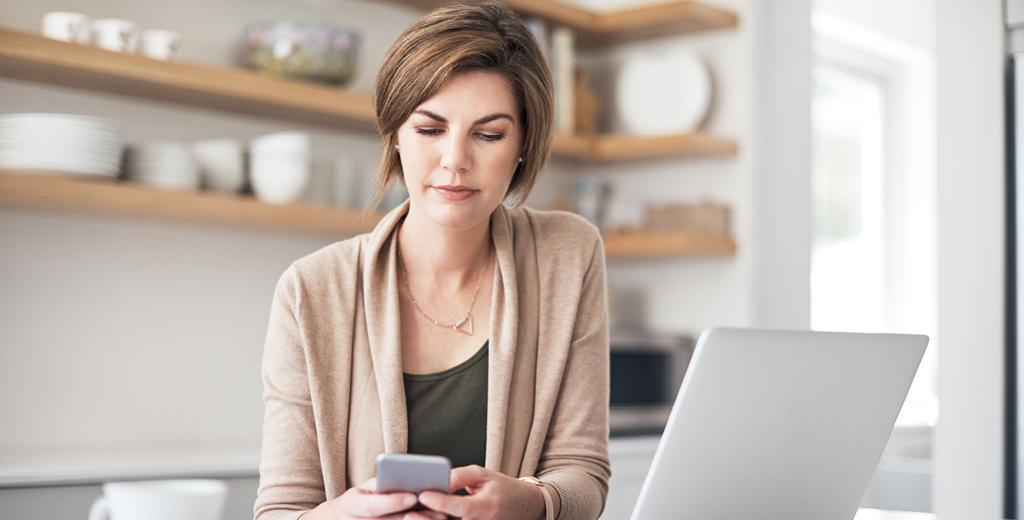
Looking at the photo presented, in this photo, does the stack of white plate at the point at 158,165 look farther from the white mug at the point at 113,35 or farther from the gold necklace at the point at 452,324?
the gold necklace at the point at 452,324

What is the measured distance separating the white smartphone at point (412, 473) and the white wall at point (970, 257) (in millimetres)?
1989

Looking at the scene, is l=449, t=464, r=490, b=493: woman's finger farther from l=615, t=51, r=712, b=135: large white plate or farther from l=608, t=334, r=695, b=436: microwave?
l=615, t=51, r=712, b=135: large white plate

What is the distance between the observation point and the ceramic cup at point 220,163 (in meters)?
2.67

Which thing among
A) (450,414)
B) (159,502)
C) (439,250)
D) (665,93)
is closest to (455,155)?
(439,250)

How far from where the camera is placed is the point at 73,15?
2420 mm

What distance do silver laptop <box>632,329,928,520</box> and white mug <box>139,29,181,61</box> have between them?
1824mm

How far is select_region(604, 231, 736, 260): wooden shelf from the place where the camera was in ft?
11.2

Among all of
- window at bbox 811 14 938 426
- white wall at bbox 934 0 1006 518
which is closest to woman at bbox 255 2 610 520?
white wall at bbox 934 0 1006 518

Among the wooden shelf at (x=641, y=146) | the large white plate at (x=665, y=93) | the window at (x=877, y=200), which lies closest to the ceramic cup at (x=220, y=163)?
the wooden shelf at (x=641, y=146)

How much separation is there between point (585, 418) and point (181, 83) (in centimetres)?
147

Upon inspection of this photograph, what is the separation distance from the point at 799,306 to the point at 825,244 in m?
1.28

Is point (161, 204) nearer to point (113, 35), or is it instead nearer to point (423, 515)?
point (113, 35)

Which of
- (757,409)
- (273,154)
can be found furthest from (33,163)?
A: (757,409)

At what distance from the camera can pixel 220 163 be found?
2670 mm
